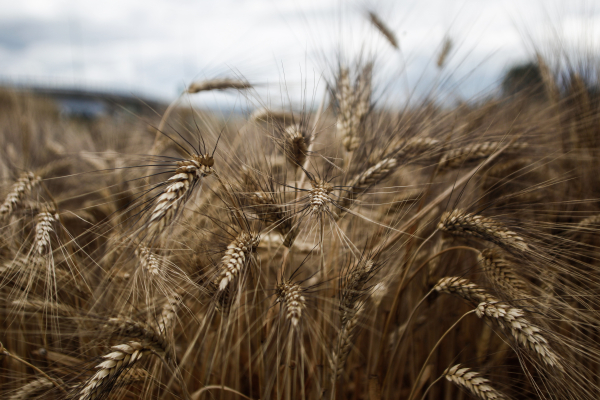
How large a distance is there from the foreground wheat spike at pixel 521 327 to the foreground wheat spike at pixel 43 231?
121 cm

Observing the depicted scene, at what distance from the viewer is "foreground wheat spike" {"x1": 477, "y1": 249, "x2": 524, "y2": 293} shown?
0.93 metres

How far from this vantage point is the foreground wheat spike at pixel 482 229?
0.87 metres

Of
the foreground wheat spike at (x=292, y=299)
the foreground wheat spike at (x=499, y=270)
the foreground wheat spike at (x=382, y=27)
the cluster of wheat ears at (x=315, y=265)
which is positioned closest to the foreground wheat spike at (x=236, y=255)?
the cluster of wheat ears at (x=315, y=265)

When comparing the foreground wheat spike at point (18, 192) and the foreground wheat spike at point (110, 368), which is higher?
the foreground wheat spike at point (18, 192)

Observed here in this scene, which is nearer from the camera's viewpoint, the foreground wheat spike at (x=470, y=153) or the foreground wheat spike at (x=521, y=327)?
the foreground wheat spike at (x=521, y=327)

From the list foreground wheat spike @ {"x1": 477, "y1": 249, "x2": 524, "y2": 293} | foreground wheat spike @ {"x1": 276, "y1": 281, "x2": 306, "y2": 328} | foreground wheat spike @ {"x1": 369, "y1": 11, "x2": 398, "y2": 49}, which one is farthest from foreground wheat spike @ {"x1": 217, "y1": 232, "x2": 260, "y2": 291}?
foreground wheat spike @ {"x1": 369, "y1": 11, "x2": 398, "y2": 49}

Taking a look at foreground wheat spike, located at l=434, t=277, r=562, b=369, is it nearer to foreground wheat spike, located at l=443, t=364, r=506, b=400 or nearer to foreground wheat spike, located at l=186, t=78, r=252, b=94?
foreground wheat spike, located at l=443, t=364, r=506, b=400

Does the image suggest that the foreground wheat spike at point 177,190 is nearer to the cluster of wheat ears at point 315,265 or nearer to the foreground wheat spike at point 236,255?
the cluster of wheat ears at point 315,265

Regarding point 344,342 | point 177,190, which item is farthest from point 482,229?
point 177,190

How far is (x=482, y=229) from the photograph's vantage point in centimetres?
Answer: 89

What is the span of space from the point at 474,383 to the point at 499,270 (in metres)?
0.32

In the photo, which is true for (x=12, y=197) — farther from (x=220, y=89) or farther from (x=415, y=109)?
(x=415, y=109)

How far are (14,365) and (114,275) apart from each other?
23.6 inches

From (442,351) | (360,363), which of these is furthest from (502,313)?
(442,351)
